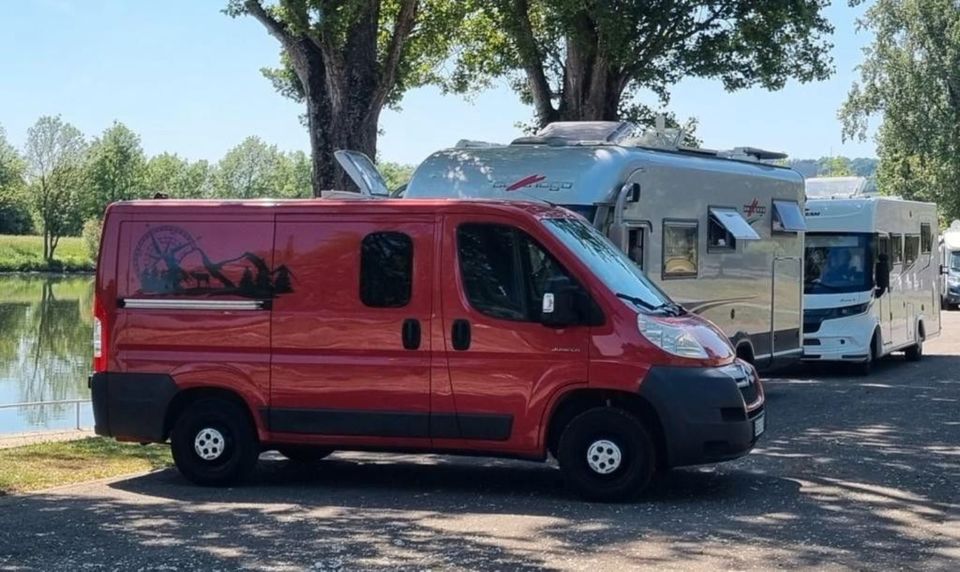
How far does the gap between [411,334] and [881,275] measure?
13.0 m

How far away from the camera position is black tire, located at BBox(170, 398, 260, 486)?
34.9ft

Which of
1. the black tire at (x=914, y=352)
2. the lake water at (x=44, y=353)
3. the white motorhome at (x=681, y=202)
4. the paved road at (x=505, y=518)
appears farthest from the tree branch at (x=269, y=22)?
the black tire at (x=914, y=352)

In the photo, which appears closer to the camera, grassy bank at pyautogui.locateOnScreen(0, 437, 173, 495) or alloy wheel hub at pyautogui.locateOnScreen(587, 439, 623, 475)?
alloy wheel hub at pyautogui.locateOnScreen(587, 439, 623, 475)

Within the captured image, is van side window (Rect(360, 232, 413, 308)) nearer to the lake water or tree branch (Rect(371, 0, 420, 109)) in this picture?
tree branch (Rect(371, 0, 420, 109))

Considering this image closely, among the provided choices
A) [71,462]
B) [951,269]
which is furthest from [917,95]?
[71,462]

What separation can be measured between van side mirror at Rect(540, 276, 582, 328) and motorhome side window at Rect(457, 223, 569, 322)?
0.09 m

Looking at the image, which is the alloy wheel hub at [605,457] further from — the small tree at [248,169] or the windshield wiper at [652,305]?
the small tree at [248,169]

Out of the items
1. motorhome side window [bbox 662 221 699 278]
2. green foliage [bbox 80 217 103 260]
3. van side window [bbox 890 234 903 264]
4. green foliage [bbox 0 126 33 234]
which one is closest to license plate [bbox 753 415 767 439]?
motorhome side window [bbox 662 221 699 278]

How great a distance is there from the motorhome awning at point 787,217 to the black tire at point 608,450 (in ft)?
26.5

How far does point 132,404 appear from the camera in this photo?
10789mm

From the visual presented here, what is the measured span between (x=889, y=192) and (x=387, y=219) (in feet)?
181

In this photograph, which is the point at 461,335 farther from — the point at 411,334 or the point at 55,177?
the point at 55,177

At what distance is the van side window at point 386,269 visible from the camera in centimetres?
1020

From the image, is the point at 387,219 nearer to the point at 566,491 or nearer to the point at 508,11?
the point at 566,491
